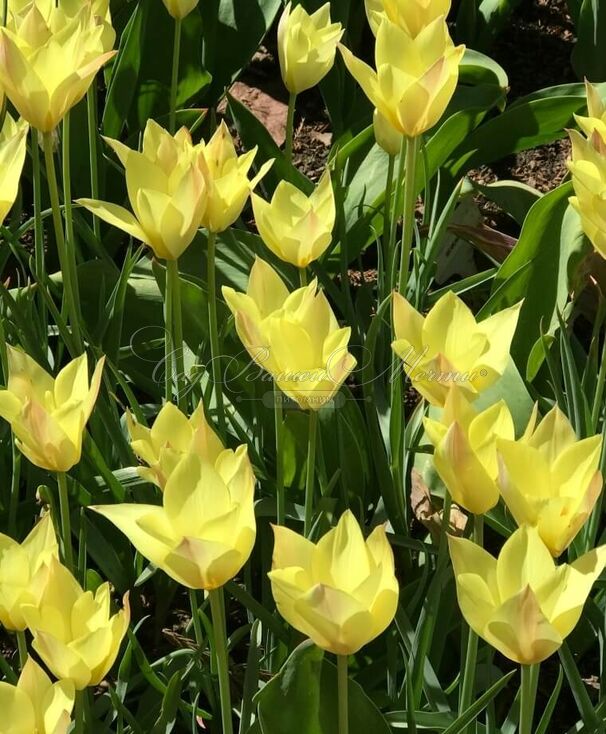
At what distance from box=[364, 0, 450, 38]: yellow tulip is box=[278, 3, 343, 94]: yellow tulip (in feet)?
0.42

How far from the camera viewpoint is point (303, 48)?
1.45 meters

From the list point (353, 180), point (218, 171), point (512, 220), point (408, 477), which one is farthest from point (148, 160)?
point (512, 220)

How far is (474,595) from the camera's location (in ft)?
2.51

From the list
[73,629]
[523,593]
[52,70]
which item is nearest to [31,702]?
[73,629]

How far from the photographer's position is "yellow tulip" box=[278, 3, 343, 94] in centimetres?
144

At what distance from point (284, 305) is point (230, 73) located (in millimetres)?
1224

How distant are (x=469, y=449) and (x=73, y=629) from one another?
31cm

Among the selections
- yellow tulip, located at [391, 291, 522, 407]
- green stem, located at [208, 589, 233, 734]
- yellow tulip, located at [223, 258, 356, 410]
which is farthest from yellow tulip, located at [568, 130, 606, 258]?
green stem, located at [208, 589, 233, 734]

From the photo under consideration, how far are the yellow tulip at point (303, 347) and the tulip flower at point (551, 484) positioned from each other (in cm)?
17

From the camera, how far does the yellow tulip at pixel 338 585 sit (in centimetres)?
74

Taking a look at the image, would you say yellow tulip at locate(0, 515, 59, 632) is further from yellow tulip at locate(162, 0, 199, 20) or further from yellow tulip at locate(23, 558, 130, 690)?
yellow tulip at locate(162, 0, 199, 20)

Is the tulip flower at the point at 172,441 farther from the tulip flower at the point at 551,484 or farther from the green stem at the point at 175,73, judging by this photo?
the green stem at the point at 175,73

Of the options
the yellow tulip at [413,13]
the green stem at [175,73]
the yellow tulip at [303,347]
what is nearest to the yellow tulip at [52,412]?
the yellow tulip at [303,347]

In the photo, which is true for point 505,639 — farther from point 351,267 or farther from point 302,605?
point 351,267
